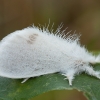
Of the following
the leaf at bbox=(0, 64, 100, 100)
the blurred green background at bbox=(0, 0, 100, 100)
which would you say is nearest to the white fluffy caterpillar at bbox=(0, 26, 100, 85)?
the leaf at bbox=(0, 64, 100, 100)

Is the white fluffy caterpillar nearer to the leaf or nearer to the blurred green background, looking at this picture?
the leaf

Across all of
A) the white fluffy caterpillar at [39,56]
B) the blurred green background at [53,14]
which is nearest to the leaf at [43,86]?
the white fluffy caterpillar at [39,56]

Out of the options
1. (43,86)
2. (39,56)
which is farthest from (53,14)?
(43,86)

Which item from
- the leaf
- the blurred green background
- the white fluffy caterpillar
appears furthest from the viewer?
the blurred green background

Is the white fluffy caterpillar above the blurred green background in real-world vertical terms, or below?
below

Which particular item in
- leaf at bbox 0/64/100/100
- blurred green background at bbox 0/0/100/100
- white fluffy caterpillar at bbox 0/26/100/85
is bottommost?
leaf at bbox 0/64/100/100

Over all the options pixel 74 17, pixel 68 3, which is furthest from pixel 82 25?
pixel 68 3

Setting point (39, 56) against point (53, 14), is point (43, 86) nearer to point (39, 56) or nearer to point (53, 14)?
point (39, 56)
